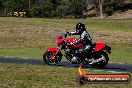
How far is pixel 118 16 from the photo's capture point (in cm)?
8550

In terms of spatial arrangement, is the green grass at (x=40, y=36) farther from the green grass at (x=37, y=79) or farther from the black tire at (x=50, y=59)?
the green grass at (x=37, y=79)

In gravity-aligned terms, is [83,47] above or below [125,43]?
above

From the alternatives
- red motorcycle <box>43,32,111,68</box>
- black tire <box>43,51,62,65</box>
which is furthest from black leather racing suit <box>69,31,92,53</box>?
black tire <box>43,51,62,65</box>

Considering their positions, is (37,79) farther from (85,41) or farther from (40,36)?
(40,36)

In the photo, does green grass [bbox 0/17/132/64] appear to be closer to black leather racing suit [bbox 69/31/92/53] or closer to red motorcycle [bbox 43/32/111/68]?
red motorcycle [bbox 43/32/111/68]

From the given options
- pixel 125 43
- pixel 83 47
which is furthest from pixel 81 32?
pixel 125 43

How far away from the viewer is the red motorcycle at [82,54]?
19719 millimetres

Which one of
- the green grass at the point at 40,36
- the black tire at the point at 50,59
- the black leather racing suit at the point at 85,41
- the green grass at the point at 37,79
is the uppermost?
the black leather racing suit at the point at 85,41

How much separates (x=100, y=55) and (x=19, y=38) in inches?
931

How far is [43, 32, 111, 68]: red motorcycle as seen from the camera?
776 inches

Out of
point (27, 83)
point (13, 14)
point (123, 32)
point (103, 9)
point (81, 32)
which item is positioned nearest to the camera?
point (27, 83)

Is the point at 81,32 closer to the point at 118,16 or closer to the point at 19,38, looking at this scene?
the point at 19,38

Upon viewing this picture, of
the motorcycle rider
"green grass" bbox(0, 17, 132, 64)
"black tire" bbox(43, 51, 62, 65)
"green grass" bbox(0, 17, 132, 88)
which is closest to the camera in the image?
"green grass" bbox(0, 17, 132, 88)

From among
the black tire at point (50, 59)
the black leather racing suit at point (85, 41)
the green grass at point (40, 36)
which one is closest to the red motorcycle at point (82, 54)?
the black tire at point (50, 59)
